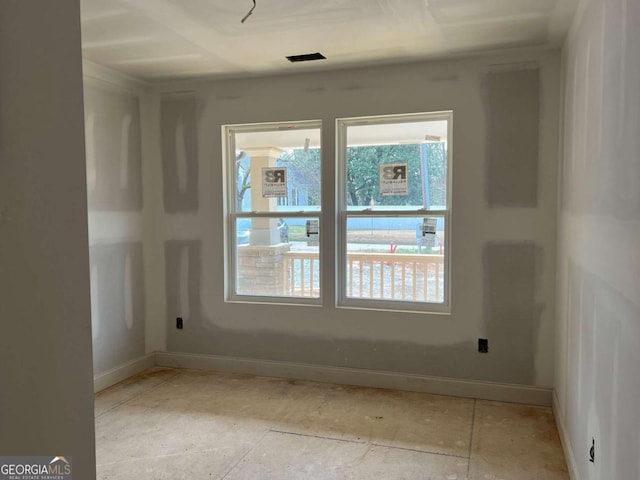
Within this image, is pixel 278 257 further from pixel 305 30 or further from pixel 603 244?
pixel 603 244

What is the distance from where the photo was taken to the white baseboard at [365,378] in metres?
3.68

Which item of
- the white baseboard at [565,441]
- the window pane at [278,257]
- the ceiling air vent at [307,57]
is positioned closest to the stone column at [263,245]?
the window pane at [278,257]

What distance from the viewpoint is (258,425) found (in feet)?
10.9

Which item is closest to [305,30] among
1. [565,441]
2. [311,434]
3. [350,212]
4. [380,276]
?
[350,212]

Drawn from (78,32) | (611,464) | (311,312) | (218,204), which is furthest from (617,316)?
(218,204)

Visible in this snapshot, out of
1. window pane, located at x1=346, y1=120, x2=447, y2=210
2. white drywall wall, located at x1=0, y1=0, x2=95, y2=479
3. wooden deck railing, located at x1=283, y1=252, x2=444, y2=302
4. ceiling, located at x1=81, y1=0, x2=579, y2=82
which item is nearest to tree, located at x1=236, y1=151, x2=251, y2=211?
wooden deck railing, located at x1=283, y1=252, x2=444, y2=302

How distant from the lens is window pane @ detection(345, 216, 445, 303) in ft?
12.9

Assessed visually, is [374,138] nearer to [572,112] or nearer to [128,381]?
[572,112]

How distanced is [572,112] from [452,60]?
111 centimetres

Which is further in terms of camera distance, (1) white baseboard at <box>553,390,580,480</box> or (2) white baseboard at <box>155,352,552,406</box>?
(2) white baseboard at <box>155,352,552,406</box>

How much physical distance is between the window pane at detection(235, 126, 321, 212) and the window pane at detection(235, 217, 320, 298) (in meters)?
0.15

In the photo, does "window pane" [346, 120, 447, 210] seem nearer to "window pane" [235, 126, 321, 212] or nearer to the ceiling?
"window pane" [235, 126, 321, 212]

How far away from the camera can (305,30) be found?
3.14 metres

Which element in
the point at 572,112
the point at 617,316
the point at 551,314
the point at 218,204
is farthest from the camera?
the point at 218,204
